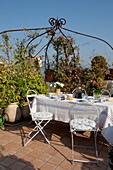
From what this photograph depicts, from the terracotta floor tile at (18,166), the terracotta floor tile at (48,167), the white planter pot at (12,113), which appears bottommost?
the terracotta floor tile at (48,167)

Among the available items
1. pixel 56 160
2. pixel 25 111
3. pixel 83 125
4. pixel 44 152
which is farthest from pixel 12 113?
pixel 83 125

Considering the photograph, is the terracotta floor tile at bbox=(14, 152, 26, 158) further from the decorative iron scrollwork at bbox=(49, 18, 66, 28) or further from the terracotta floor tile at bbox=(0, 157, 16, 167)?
the decorative iron scrollwork at bbox=(49, 18, 66, 28)

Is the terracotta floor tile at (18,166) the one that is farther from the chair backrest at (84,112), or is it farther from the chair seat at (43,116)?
the chair backrest at (84,112)

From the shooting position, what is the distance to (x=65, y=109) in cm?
302

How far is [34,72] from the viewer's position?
498 centimetres

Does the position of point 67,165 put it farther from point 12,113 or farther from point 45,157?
point 12,113

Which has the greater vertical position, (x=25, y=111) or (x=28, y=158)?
(x=25, y=111)

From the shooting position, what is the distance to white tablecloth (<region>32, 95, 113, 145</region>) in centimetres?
257

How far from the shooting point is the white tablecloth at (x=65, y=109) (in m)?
2.57

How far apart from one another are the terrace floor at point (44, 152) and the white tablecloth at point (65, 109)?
1.31 ft

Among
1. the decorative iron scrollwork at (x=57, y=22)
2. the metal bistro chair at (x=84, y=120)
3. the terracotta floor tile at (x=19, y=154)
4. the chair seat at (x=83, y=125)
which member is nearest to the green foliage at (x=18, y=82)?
the decorative iron scrollwork at (x=57, y=22)

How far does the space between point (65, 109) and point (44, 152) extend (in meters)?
0.86

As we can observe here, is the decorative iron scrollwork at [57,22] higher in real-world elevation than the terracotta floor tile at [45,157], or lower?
higher

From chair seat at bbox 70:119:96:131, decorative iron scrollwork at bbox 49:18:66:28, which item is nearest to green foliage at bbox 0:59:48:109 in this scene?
decorative iron scrollwork at bbox 49:18:66:28
